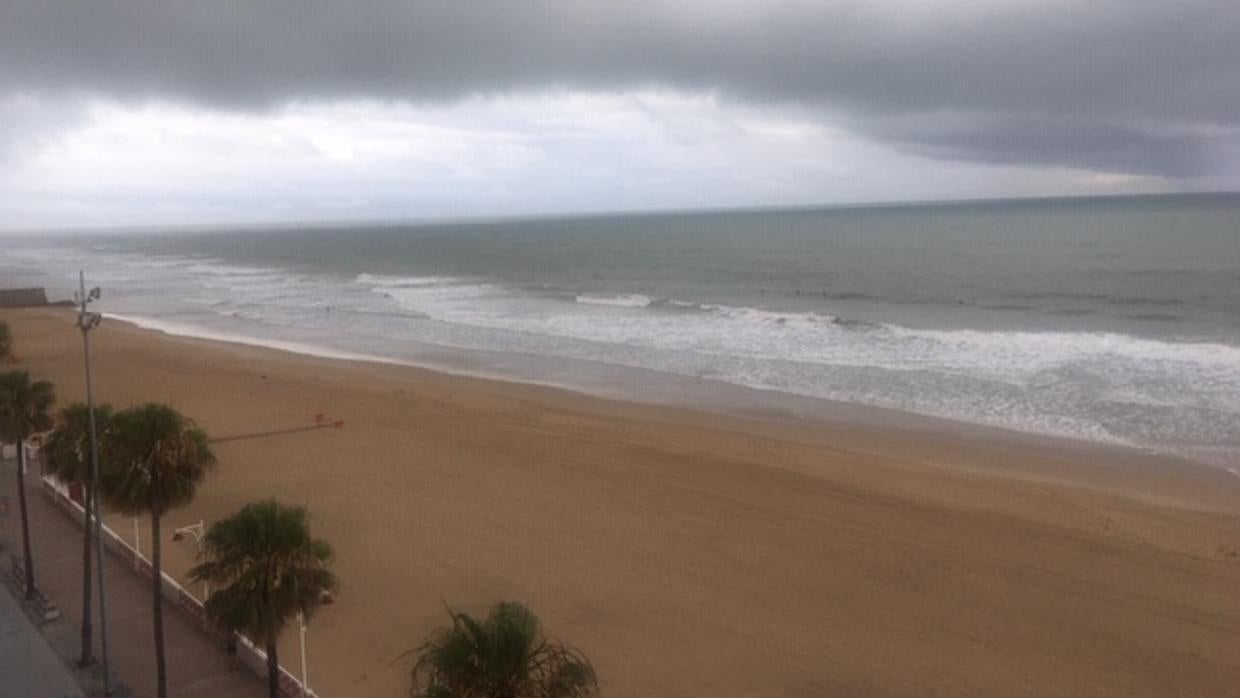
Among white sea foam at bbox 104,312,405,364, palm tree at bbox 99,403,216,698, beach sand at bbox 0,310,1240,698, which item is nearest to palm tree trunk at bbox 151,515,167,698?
palm tree at bbox 99,403,216,698

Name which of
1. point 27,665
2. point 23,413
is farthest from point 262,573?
point 23,413

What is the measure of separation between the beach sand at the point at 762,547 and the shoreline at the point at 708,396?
0.39 meters

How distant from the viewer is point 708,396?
31141 mm

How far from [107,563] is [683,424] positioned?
1531cm

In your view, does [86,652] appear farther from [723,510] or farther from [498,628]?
[723,510]

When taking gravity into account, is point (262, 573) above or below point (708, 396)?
above

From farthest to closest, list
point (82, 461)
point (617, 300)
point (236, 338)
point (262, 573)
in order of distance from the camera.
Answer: point (617, 300)
point (236, 338)
point (82, 461)
point (262, 573)

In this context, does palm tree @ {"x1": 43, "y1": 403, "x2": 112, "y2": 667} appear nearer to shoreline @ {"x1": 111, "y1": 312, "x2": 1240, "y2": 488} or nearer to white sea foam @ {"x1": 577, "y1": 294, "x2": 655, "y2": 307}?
shoreline @ {"x1": 111, "y1": 312, "x2": 1240, "y2": 488}

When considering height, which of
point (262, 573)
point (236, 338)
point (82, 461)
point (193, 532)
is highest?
point (82, 461)

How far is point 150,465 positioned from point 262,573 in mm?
2578

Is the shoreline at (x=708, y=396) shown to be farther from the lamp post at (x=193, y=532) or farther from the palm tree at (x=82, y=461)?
the palm tree at (x=82, y=461)

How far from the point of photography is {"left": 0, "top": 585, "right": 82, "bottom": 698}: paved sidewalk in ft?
38.8

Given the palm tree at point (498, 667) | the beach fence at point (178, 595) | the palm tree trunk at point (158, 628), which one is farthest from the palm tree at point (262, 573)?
the palm tree at point (498, 667)

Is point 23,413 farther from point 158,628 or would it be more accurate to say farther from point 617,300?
point 617,300
